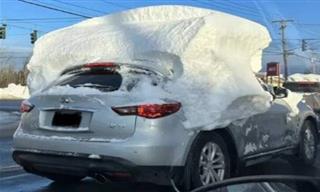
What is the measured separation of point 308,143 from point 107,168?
4.33 meters

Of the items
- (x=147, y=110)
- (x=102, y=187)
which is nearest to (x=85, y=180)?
(x=102, y=187)

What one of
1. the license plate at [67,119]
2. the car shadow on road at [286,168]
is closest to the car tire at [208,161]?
the license plate at [67,119]

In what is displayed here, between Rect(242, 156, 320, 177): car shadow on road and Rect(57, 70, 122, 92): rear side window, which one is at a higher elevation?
Rect(57, 70, 122, 92): rear side window

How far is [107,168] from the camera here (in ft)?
18.5

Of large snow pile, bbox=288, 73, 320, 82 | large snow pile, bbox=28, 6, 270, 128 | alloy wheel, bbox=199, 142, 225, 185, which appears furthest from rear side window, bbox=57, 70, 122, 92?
large snow pile, bbox=288, 73, 320, 82

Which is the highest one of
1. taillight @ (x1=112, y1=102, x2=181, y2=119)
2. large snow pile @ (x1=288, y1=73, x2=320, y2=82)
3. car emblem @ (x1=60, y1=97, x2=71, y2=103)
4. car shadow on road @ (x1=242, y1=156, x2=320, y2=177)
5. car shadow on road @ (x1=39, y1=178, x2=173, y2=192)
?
large snow pile @ (x1=288, y1=73, x2=320, y2=82)

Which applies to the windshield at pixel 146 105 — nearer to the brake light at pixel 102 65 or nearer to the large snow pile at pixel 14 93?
the brake light at pixel 102 65

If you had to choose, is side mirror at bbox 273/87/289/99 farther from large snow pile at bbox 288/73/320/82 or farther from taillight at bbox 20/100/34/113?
large snow pile at bbox 288/73/320/82

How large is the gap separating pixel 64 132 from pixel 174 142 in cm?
111

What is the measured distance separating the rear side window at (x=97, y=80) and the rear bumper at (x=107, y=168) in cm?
75

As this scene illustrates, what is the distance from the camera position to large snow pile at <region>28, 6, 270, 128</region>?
20.0 feet

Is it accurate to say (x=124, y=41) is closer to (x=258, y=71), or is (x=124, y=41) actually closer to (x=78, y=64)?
(x=78, y=64)

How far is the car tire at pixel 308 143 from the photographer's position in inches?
346

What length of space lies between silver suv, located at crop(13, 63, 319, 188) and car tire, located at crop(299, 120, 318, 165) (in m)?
2.32
